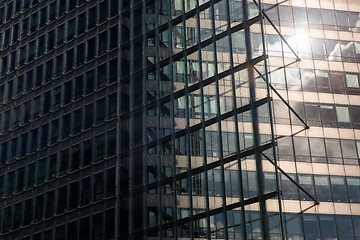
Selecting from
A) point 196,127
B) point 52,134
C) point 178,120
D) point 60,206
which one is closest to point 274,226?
point 196,127

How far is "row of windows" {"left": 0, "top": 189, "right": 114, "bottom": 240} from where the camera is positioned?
159 ft

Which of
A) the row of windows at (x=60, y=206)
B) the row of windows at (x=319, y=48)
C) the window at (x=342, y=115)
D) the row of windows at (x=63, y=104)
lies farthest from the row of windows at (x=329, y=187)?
the row of windows at (x=63, y=104)

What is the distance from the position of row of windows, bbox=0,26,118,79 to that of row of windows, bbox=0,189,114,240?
1009 cm

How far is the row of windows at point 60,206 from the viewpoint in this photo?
159 feet

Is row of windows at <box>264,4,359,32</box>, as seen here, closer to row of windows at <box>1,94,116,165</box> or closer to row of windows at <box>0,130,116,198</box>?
row of windows at <box>1,94,116,165</box>

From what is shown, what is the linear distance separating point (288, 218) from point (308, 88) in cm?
1142

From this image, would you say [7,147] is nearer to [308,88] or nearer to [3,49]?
[3,49]

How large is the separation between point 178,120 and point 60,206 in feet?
39.2

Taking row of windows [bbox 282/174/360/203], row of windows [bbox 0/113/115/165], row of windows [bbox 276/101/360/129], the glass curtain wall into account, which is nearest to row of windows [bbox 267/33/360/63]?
row of windows [bbox 276/101/360/129]

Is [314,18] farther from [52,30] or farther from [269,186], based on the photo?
[269,186]

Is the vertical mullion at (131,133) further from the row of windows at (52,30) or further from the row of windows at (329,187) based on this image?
the row of windows at (329,187)

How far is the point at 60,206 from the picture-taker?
169ft

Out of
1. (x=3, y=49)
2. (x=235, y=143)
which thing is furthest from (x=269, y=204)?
(x=3, y=49)

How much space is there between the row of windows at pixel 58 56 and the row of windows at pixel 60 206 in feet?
33.1
